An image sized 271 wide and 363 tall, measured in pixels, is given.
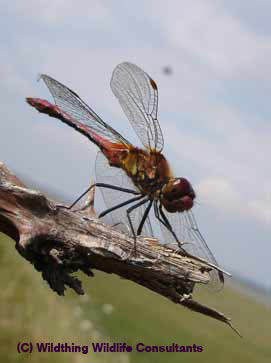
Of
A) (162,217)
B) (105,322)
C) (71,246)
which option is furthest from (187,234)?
(105,322)

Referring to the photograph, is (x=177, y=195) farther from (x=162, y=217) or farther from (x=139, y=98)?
(x=139, y=98)

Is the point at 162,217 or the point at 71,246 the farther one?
the point at 162,217

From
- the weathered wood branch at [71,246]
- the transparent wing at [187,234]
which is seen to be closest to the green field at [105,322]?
the transparent wing at [187,234]

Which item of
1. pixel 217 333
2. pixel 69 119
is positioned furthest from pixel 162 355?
pixel 69 119

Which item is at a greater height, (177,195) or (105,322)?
(177,195)

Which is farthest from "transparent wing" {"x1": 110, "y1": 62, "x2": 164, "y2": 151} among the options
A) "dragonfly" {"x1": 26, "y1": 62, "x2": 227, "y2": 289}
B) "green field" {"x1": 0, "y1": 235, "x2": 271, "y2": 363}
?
"green field" {"x1": 0, "y1": 235, "x2": 271, "y2": 363}

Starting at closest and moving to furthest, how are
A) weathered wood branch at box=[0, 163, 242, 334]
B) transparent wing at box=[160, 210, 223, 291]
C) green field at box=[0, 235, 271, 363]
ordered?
weathered wood branch at box=[0, 163, 242, 334]
transparent wing at box=[160, 210, 223, 291]
green field at box=[0, 235, 271, 363]

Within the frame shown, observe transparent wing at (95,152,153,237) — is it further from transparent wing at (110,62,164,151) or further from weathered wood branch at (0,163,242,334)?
weathered wood branch at (0,163,242,334)

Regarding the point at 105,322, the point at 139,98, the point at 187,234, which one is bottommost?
the point at 105,322

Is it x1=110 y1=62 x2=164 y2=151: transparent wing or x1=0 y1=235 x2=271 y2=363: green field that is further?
x1=0 y1=235 x2=271 y2=363: green field
